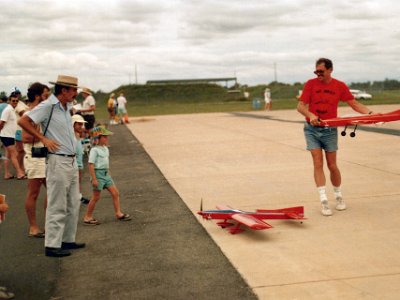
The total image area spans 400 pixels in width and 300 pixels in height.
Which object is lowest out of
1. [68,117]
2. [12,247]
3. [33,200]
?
[12,247]

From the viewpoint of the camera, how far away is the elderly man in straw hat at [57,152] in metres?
5.38

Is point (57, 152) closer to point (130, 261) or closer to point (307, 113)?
point (130, 261)

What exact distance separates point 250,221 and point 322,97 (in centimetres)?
197

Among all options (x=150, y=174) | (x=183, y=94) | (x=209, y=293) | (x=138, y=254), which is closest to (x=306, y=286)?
(x=209, y=293)

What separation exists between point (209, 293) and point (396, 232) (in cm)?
260

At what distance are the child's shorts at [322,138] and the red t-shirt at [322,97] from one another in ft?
0.55

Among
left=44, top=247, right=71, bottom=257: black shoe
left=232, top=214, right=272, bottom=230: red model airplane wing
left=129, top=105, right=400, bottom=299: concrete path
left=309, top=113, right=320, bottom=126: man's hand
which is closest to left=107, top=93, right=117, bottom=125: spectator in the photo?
left=129, top=105, right=400, bottom=299: concrete path

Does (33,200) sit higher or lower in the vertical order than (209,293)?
higher

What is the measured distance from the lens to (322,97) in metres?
6.78

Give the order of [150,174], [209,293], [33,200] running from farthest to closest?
[150,174]
[33,200]
[209,293]

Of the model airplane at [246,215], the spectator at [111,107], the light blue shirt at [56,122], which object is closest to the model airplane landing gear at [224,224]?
the model airplane at [246,215]

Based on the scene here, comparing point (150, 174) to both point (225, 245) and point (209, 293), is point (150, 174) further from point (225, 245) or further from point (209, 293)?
point (209, 293)

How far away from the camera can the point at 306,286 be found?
435 cm

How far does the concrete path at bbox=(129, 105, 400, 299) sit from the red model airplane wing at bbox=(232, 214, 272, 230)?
14cm
